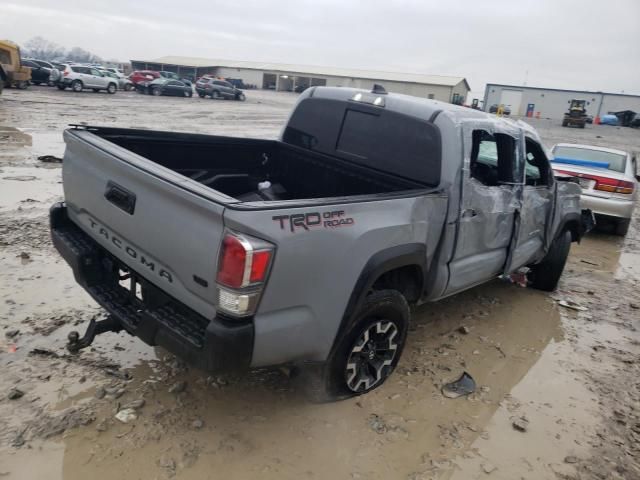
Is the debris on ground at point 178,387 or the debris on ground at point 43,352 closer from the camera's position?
the debris on ground at point 178,387

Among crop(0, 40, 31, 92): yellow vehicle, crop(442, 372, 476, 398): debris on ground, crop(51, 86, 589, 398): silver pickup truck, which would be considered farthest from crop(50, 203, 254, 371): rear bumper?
crop(0, 40, 31, 92): yellow vehicle

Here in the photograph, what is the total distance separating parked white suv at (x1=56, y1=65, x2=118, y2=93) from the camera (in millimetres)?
28500

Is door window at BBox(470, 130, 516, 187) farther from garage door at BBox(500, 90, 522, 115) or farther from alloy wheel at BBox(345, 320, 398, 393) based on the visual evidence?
garage door at BBox(500, 90, 522, 115)

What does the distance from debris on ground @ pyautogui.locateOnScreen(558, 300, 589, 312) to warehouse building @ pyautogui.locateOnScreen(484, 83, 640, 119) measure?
74.4 metres

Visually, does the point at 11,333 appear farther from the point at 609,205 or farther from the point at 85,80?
the point at 85,80

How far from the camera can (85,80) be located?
29234 millimetres

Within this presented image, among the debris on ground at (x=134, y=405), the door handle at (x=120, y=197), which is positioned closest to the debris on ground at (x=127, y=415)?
the debris on ground at (x=134, y=405)

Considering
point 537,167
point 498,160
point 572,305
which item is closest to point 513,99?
point 572,305

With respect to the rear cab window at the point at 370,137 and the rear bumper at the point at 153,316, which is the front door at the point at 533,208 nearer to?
the rear cab window at the point at 370,137

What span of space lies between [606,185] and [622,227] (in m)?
0.99

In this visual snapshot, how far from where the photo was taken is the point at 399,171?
385 cm

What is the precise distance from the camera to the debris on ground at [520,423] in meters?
3.35

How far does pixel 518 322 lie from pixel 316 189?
251 centimetres

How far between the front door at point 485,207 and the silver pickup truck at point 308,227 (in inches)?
0.8
